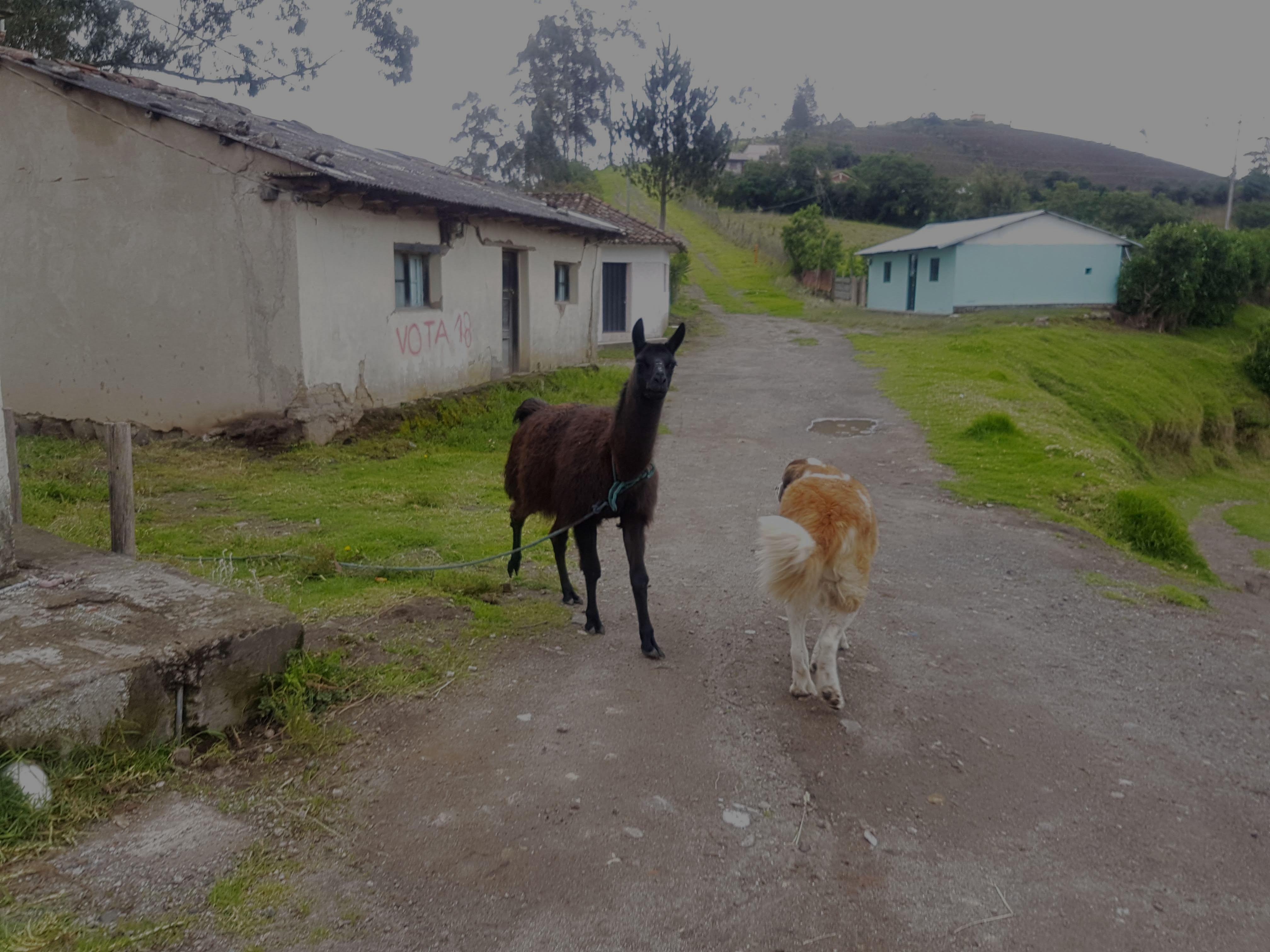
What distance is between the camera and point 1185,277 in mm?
30750

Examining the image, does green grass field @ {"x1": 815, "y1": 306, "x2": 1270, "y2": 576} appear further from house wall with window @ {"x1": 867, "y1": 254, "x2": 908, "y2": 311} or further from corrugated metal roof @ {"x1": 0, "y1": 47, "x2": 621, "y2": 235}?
corrugated metal roof @ {"x1": 0, "y1": 47, "x2": 621, "y2": 235}

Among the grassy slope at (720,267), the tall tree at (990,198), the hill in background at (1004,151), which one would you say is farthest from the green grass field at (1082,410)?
the hill in background at (1004,151)

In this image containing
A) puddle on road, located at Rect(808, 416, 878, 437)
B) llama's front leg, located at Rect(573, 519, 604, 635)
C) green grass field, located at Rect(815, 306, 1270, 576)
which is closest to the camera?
llama's front leg, located at Rect(573, 519, 604, 635)

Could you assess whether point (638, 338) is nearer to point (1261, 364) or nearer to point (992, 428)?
point (992, 428)

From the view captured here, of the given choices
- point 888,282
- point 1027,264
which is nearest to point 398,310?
point 1027,264

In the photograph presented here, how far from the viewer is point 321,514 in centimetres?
866

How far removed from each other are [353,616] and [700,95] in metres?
38.2

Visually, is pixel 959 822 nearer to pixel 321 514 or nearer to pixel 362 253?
pixel 321 514

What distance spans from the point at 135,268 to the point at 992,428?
1179 centimetres

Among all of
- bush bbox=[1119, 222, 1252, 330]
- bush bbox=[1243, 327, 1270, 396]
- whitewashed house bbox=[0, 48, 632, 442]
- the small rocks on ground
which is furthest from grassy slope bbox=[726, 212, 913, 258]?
the small rocks on ground

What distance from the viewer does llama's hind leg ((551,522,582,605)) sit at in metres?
6.26

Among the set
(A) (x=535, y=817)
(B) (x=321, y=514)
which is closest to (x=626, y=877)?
(A) (x=535, y=817)

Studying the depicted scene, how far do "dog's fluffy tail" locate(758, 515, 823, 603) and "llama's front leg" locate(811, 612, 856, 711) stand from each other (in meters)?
0.30

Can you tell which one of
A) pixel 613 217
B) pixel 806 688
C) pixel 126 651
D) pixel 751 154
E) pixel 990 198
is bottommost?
pixel 806 688
